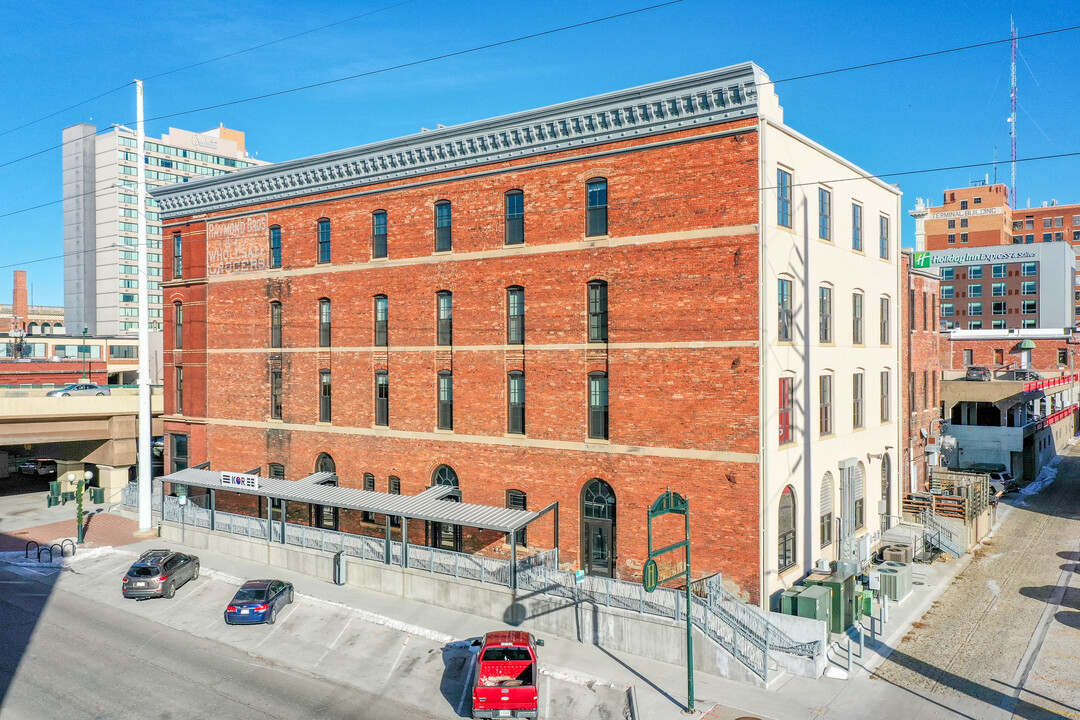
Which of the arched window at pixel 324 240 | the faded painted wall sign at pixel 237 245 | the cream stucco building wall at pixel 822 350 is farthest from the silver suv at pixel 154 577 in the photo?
the cream stucco building wall at pixel 822 350

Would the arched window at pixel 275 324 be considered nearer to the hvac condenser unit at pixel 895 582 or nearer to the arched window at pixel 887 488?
the hvac condenser unit at pixel 895 582

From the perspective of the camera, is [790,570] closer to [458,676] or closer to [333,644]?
[458,676]

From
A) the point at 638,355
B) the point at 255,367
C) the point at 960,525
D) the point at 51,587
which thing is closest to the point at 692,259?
Answer: the point at 638,355

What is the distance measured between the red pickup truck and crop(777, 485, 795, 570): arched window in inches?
382

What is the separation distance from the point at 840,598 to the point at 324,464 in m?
22.7

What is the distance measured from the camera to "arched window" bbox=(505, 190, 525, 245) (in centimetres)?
2875

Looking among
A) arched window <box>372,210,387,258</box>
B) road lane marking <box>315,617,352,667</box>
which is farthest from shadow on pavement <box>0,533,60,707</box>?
arched window <box>372,210,387,258</box>

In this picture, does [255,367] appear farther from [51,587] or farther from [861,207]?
[861,207]

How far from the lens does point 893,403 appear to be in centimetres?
3500

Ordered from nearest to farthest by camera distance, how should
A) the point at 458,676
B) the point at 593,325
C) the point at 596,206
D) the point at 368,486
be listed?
1. the point at 458,676
2. the point at 596,206
3. the point at 593,325
4. the point at 368,486

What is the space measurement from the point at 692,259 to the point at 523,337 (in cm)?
738

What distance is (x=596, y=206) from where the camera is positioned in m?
26.9


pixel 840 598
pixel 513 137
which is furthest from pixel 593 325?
pixel 840 598

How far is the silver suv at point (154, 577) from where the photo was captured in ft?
88.3
